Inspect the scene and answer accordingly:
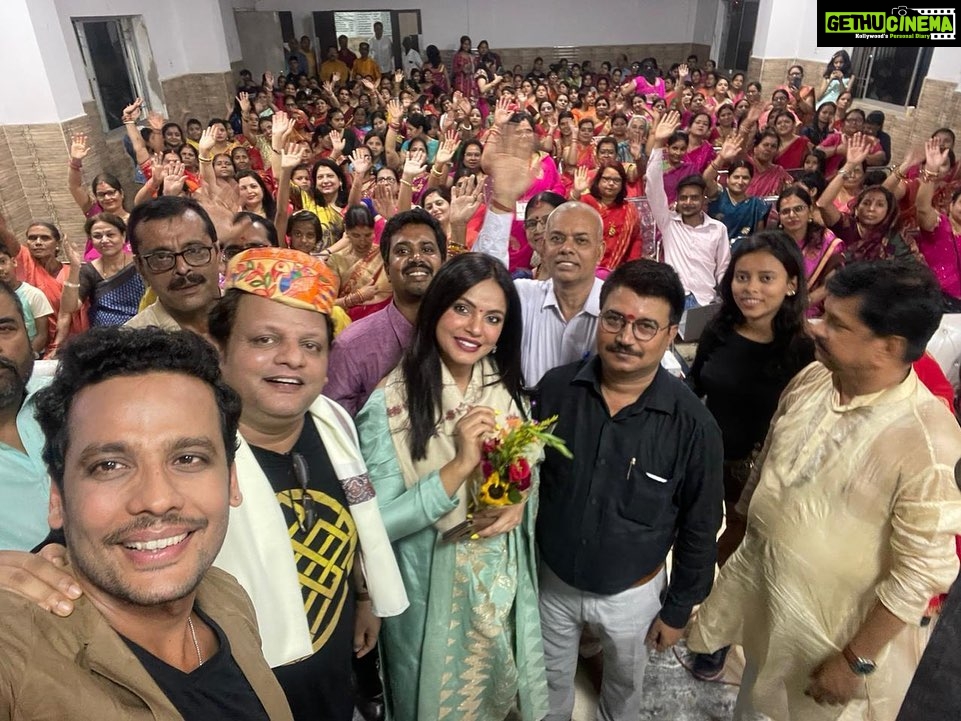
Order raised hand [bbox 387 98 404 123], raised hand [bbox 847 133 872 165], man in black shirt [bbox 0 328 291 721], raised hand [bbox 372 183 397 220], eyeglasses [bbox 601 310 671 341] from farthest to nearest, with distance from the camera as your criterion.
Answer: raised hand [bbox 387 98 404 123] < raised hand [bbox 847 133 872 165] < raised hand [bbox 372 183 397 220] < eyeglasses [bbox 601 310 671 341] < man in black shirt [bbox 0 328 291 721]

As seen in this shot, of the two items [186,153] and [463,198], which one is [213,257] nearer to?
[463,198]

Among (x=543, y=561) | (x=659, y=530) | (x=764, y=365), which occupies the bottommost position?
(x=543, y=561)

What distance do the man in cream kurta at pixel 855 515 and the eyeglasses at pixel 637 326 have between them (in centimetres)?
39

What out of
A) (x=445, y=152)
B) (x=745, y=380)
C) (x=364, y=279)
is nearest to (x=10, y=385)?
(x=364, y=279)

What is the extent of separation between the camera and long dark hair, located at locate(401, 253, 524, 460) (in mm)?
1612

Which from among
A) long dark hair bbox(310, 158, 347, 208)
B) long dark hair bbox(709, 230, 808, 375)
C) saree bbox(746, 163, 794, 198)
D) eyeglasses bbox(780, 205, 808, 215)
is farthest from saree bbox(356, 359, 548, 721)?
saree bbox(746, 163, 794, 198)

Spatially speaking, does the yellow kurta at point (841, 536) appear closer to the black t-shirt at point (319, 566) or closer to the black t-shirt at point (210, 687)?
the black t-shirt at point (319, 566)

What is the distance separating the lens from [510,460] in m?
1.49

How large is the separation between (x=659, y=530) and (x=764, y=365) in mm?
935

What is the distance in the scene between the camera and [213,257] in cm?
204

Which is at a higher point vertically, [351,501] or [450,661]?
[351,501]

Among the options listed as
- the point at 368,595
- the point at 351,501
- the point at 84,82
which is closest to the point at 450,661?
the point at 368,595

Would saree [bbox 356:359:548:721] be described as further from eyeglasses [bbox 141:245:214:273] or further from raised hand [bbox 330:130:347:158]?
raised hand [bbox 330:130:347:158]

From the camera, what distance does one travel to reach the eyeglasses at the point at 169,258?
1957 millimetres
